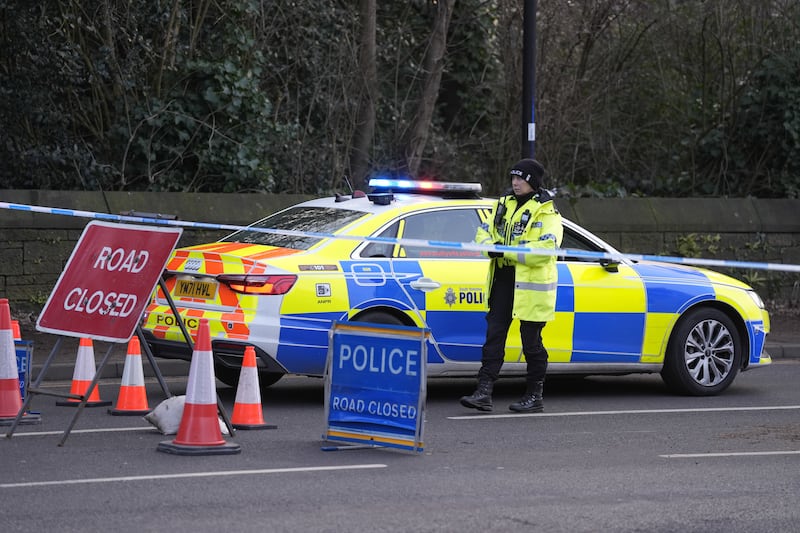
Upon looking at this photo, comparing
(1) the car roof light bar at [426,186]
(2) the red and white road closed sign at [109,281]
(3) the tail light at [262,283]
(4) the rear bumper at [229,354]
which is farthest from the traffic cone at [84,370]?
(1) the car roof light bar at [426,186]

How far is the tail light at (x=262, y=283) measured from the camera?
30.7 feet

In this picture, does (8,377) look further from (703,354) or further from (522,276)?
(703,354)

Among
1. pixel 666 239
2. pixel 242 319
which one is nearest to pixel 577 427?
pixel 242 319

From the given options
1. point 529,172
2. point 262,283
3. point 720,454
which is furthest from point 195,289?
point 720,454

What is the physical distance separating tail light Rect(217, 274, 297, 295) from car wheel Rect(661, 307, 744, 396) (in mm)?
3356

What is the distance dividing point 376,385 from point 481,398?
166 centimetres

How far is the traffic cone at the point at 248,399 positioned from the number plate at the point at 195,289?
0.86 m

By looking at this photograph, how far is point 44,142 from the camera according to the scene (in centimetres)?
1608

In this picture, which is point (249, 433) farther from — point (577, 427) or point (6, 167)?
point (6, 167)

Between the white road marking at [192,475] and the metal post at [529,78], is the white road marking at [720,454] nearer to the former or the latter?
the white road marking at [192,475]

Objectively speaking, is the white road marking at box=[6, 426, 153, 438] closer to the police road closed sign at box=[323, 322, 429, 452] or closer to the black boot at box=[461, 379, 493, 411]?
the police road closed sign at box=[323, 322, 429, 452]

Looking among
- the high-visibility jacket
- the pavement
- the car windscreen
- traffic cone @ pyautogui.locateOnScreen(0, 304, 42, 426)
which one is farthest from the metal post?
traffic cone @ pyautogui.locateOnScreen(0, 304, 42, 426)

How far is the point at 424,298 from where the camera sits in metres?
9.81

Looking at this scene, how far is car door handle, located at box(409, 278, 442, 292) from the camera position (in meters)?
9.79
